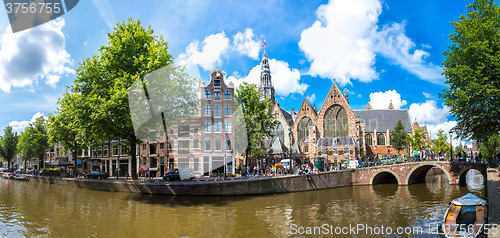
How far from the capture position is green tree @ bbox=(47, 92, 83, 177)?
25.9 metres

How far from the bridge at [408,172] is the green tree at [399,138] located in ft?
51.2

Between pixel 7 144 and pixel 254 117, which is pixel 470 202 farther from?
pixel 7 144

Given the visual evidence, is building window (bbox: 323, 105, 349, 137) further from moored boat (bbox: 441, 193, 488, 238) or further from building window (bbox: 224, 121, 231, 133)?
moored boat (bbox: 441, 193, 488, 238)

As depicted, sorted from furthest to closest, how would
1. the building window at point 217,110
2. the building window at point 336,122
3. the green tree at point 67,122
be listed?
the building window at point 336,122 → the building window at point 217,110 → the green tree at point 67,122

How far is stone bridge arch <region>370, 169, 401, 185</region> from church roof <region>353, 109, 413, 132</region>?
21128 mm

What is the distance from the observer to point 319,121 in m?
58.9

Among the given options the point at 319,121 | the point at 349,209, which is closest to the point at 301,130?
the point at 319,121

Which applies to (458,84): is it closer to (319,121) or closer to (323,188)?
(323,188)

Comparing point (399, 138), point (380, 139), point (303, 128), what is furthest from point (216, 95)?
point (380, 139)

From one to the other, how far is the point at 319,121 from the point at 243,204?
3890 centimetres

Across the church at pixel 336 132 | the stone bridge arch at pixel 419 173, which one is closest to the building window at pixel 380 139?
the church at pixel 336 132

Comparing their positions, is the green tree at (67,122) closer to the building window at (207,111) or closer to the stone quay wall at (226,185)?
the stone quay wall at (226,185)

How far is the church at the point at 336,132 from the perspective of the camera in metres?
54.1

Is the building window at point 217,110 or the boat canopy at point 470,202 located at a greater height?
the building window at point 217,110
